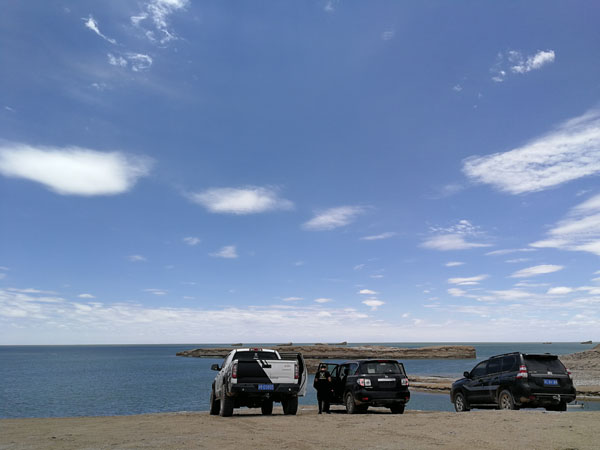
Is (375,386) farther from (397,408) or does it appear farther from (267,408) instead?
(267,408)

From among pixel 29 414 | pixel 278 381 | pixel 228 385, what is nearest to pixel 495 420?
pixel 278 381

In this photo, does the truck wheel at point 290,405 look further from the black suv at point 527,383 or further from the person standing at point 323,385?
the black suv at point 527,383

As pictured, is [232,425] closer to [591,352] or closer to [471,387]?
[471,387]

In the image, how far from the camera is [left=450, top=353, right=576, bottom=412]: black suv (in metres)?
15.7

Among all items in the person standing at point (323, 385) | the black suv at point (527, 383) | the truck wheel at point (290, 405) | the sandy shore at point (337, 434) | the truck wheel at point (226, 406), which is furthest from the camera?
the person standing at point (323, 385)

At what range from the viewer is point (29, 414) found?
127ft

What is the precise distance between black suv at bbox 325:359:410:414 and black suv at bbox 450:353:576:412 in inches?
119

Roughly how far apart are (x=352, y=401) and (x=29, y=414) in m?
32.7

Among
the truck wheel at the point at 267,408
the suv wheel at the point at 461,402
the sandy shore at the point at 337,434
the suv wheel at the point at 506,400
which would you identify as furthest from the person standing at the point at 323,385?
the suv wheel at the point at 506,400

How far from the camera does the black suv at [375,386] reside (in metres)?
17.4

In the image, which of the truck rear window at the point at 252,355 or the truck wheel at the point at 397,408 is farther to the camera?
the truck wheel at the point at 397,408

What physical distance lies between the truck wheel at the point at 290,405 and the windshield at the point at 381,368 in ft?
8.84

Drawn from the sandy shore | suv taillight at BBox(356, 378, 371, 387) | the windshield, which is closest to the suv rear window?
the sandy shore

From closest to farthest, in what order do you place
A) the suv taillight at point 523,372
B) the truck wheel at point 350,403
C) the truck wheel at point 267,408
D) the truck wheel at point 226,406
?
1. the suv taillight at point 523,372
2. the truck wheel at point 226,406
3. the truck wheel at point 267,408
4. the truck wheel at point 350,403
